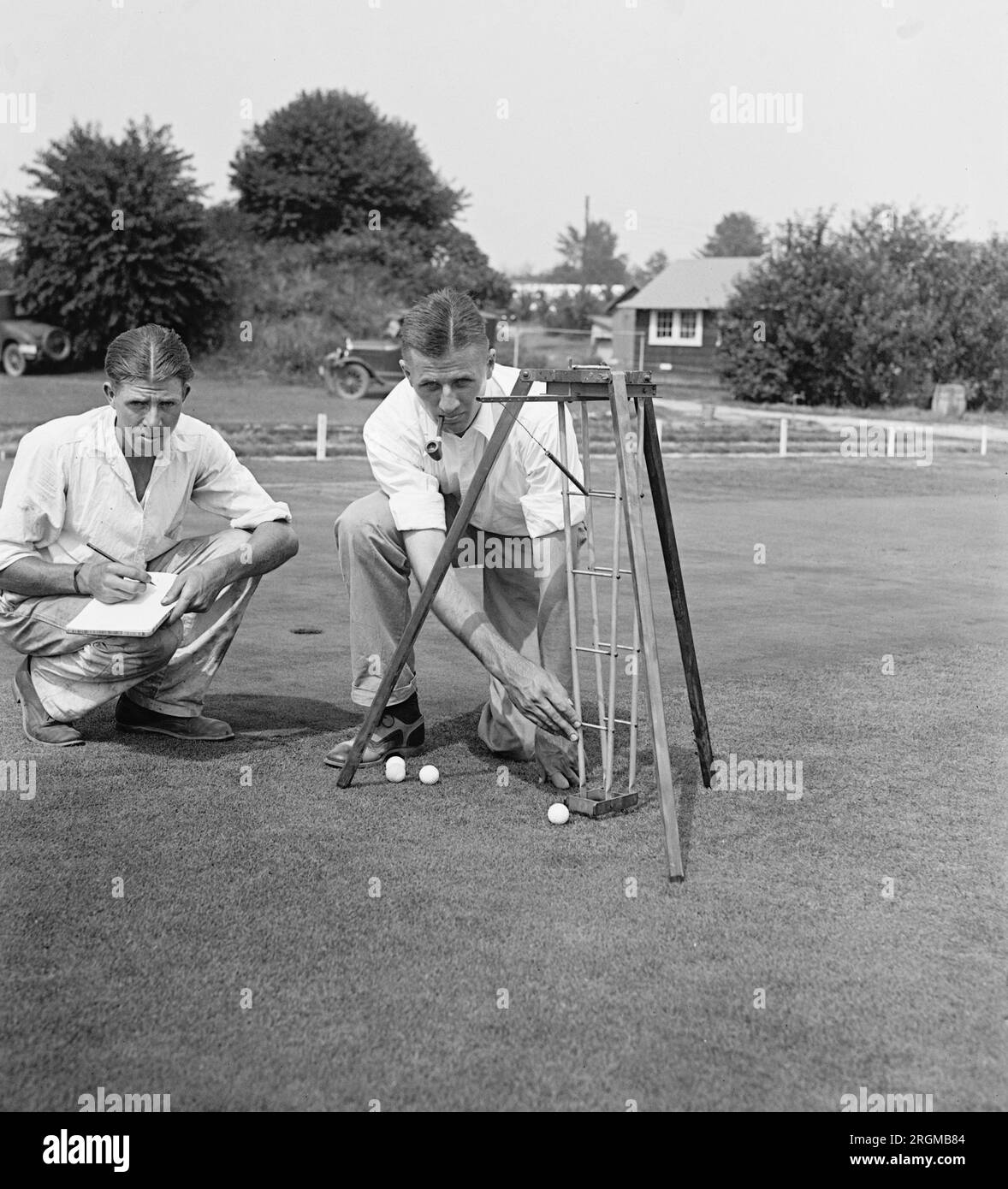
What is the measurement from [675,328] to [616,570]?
2452 inches

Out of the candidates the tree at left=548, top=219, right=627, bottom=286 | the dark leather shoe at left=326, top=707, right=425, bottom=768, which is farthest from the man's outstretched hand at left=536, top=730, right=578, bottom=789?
the tree at left=548, top=219, right=627, bottom=286

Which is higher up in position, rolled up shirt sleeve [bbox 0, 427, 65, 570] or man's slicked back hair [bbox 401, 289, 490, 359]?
man's slicked back hair [bbox 401, 289, 490, 359]

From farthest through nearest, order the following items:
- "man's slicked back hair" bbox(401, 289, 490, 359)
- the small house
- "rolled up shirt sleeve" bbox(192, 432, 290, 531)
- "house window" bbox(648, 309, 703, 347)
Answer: "house window" bbox(648, 309, 703, 347), the small house, "rolled up shirt sleeve" bbox(192, 432, 290, 531), "man's slicked back hair" bbox(401, 289, 490, 359)

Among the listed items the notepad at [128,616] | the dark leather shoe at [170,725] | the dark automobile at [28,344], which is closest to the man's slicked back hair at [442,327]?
the notepad at [128,616]

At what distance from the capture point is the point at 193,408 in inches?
1250

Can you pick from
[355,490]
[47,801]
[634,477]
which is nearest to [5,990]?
[47,801]

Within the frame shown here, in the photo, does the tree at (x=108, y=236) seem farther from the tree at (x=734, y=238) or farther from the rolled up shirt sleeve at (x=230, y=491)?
the tree at (x=734, y=238)

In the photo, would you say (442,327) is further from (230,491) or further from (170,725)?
(170,725)

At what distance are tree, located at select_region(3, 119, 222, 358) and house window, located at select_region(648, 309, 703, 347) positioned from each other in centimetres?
2792

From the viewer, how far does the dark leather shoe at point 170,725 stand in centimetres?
568

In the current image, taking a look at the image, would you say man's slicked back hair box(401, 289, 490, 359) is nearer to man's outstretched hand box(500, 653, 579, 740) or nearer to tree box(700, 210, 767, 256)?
man's outstretched hand box(500, 653, 579, 740)

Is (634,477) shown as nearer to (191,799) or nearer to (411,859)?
(411,859)

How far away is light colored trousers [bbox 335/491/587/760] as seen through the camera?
5457 millimetres
